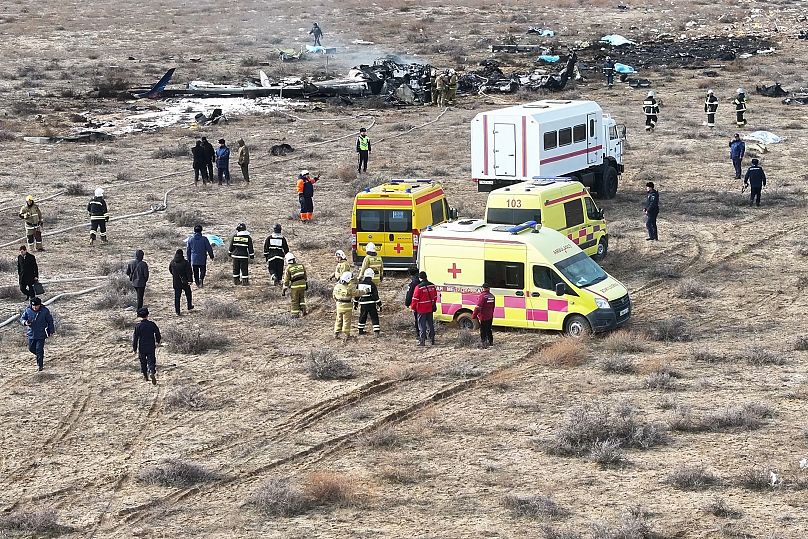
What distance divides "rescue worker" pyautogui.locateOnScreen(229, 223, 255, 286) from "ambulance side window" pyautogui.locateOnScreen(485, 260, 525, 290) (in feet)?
19.1

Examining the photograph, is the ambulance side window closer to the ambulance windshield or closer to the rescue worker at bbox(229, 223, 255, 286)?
the ambulance windshield

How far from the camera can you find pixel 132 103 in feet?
179

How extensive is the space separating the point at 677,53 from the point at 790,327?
47420 millimetres

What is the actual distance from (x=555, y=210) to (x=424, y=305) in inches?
242

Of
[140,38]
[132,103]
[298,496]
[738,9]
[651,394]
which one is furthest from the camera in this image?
[738,9]

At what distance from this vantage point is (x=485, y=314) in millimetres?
21703

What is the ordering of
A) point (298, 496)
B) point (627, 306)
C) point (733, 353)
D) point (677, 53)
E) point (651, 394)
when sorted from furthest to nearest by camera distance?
point (677, 53) → point (627, 306) → point (733, 353) → point (651, 394) → point (298, 496)

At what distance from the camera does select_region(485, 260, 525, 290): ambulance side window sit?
2253cm

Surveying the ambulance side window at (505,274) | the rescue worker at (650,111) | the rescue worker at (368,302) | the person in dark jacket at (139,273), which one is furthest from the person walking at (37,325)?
the rescue worker at (650,111)

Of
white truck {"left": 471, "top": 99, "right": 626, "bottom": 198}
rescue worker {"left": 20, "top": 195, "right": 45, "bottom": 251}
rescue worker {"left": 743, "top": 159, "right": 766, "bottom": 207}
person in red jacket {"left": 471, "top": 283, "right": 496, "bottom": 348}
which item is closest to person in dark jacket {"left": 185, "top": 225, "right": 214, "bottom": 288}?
rescue worker {"left": 20, "top": 195, "right": 45, "bottom": 251}

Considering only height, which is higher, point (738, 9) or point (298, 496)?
point (738, 9)

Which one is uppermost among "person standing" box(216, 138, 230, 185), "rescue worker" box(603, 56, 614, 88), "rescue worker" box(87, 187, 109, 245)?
"rescue worker" box(603, 56, 614, 88)

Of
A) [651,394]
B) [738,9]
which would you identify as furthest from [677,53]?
[651,394]

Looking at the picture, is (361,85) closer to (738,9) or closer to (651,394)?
(651,394)
